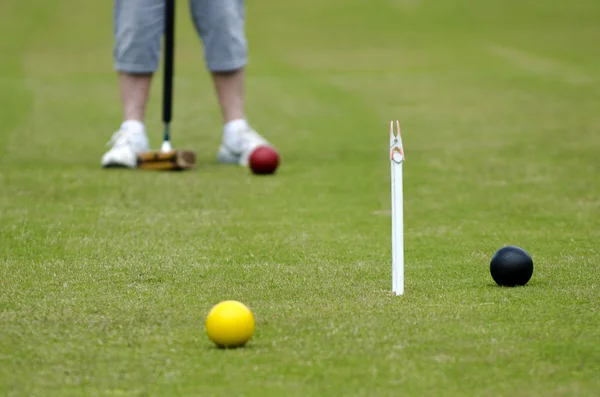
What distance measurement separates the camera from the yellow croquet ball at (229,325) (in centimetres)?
380

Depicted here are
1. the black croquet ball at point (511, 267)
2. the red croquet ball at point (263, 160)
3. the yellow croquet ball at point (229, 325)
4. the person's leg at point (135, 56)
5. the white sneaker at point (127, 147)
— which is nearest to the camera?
the yellow croquet ball at point (229, 325)

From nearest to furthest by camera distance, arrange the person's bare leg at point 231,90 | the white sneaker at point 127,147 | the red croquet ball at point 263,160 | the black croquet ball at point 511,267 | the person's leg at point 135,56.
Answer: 1. the black croquet ball at point 511,267
2. the red croquet ball at point 263,160
3. the white sneaker at point 127,147
4. the person's leg at point 135,56
5. the person's bare leg at point 231,90

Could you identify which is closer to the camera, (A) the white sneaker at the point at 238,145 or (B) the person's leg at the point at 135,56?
(B) the person's leg at the point at 135,56

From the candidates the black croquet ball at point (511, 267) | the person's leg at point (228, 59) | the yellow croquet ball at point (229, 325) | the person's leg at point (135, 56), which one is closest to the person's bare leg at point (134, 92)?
the person's leg at point (135, 56)

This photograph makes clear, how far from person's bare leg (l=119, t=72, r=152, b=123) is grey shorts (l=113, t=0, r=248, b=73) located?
70 mm

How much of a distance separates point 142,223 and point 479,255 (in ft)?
6.23

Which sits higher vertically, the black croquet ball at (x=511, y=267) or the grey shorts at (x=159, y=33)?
the grey shorts at (x=159, y=33)

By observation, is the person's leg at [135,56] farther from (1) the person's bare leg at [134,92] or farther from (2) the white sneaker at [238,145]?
(2) the white sneaker at [238,145]

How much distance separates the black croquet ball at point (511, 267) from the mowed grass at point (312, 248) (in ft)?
0.20

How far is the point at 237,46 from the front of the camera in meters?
9.05

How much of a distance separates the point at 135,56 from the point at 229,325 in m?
5.32

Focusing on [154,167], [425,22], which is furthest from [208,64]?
[425,22]

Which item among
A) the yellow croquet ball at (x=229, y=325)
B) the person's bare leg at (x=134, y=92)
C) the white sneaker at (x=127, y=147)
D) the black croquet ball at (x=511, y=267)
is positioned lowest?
the white sneaker at (x=127, y=147)

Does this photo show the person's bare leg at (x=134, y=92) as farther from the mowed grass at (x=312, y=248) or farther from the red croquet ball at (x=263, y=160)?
the red croquet ball at (x=263, y=160)
